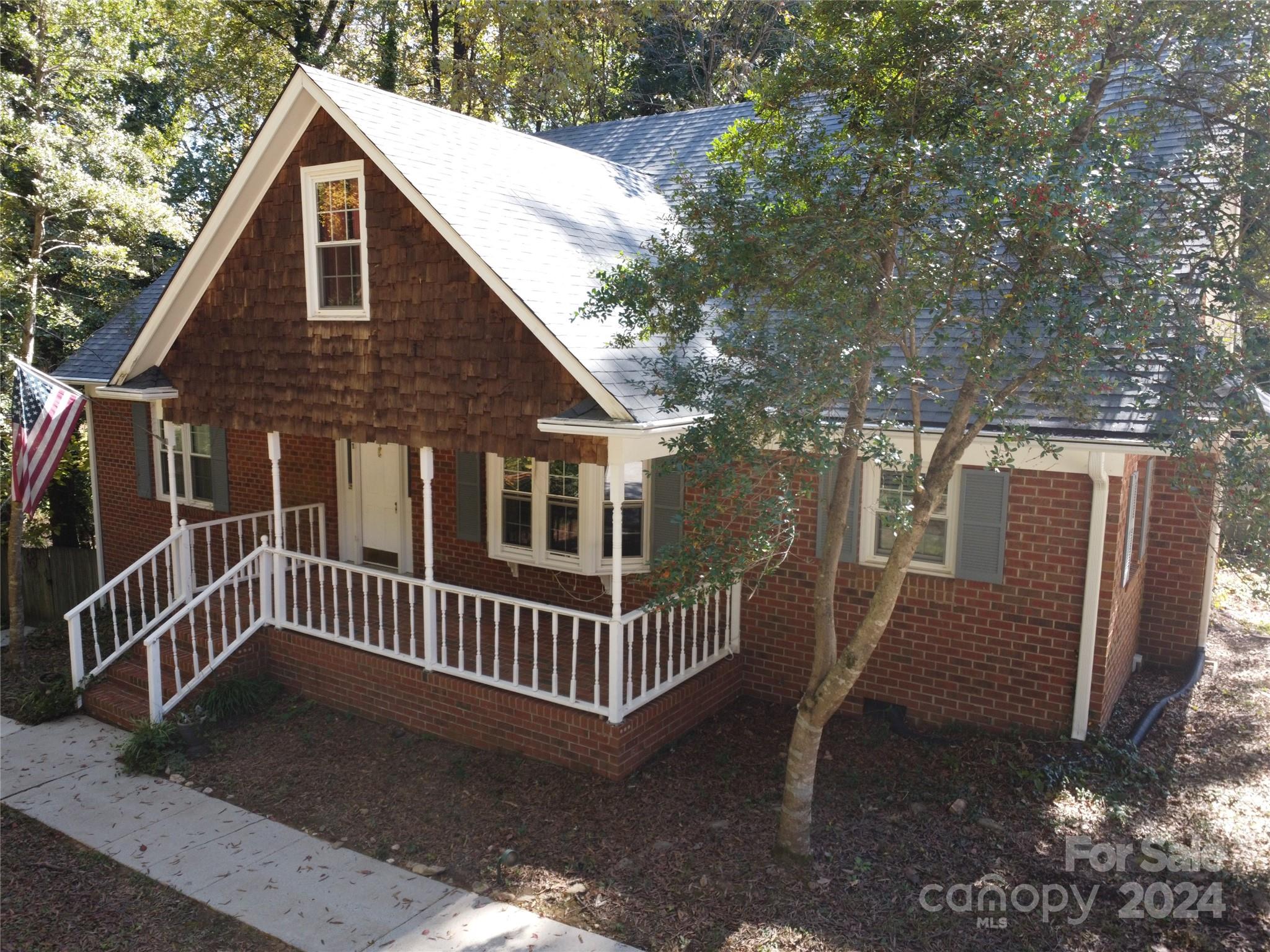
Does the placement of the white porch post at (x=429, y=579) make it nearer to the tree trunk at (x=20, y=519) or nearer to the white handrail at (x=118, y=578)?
the white handrail at (x=118, y=578)

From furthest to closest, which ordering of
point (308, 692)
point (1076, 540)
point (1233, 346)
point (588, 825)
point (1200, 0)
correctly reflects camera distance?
point (308, 692) → point (1076, 540) → point (588, 825) → point (1233, 346) → point (1200, 0)

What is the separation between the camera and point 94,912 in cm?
651

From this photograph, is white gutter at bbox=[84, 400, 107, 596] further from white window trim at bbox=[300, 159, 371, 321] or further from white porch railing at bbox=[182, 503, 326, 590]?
white window trim at bbox=[300, 159, 371, 321]

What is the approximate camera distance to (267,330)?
32.7ft

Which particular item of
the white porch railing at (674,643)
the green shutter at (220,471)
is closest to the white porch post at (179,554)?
the green shutter at (220,471)

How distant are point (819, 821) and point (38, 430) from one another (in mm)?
8604

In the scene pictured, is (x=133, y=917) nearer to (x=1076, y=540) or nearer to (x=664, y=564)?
(x=664, y=564)

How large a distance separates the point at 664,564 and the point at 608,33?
2182 cm

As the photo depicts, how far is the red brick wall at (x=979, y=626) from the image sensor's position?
26.2ft

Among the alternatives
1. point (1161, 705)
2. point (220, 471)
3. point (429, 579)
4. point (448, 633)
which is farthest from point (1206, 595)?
point (220, 471)

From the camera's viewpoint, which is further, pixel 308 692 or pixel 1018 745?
pixel 308 692

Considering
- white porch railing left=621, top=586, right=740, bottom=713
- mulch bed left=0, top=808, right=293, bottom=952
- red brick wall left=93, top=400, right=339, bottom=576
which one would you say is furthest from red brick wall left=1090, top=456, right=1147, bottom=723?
red brick wall left=93, top=400, right=339, bottom=576

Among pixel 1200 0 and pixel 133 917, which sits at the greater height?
Result: pixel 1200 0

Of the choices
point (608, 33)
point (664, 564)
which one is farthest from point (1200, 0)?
point (608, 33)
